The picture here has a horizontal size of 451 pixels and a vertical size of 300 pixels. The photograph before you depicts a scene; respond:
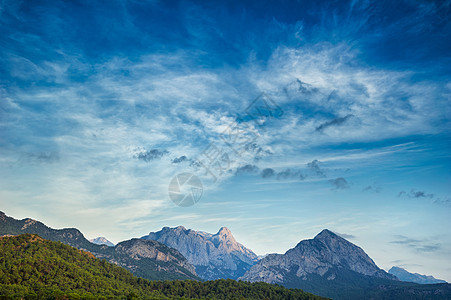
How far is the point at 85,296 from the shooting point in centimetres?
18738

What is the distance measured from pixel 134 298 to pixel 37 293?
54.0m

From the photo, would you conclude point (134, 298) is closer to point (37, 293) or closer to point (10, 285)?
point (37, 293)

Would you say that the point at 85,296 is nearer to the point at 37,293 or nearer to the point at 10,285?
the point at 37,293

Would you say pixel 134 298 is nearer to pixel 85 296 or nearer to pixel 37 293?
pixel 85 296

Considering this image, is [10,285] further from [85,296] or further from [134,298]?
[134,298]

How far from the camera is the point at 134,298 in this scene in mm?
196500

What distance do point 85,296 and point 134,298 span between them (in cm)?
2785

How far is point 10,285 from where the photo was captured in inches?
7347

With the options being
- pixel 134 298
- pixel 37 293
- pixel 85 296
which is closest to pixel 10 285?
A: pixel 37 293

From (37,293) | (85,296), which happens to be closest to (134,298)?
(85,296)

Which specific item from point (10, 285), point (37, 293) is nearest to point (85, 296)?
point (37, 293)

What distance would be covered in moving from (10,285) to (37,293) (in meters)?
17.0

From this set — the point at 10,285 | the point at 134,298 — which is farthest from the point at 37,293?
the point at 134,298
